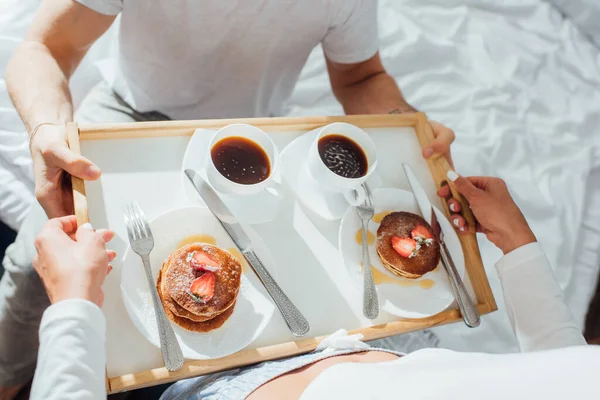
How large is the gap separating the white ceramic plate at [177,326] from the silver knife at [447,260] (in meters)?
0.40

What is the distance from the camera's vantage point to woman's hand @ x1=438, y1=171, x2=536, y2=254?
1187 millimetres

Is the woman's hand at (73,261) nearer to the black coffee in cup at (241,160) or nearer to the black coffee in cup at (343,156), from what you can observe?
the black coffee in cup at (241,160)

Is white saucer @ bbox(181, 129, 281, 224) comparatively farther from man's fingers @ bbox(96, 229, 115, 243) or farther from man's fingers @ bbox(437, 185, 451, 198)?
man's fingers @ bbox(437, 185, 451, 198)

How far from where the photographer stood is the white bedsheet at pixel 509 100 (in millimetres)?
1940

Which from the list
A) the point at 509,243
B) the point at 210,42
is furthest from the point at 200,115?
the point at 509,243

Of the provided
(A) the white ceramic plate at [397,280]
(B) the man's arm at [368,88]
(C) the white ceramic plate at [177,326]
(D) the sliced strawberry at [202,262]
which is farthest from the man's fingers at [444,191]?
(D) the sliced strawberry at [202,262]

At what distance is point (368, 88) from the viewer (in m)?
1.56

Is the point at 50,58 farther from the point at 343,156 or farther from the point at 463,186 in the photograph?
the point at 463,186

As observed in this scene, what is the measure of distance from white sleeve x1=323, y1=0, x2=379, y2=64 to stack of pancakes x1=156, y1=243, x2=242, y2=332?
2.63ft

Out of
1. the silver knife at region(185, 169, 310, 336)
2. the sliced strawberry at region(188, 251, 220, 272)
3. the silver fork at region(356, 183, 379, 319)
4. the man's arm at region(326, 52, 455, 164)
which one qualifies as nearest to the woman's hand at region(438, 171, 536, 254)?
the silver fork at region(356, 183, 379, 319)

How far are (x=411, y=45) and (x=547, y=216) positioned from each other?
3.14 feet

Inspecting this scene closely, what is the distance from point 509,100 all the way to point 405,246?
1.48 metres

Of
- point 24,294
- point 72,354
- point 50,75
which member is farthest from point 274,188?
point 24,294

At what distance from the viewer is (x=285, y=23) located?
1340 mm
